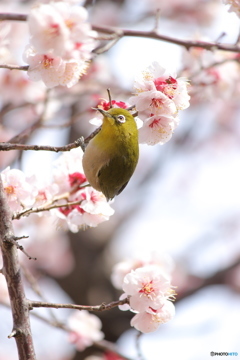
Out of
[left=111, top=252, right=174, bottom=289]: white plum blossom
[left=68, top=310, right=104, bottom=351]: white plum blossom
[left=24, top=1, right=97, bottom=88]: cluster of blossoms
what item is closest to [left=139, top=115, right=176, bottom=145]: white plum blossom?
[left=24, top=1, right=97, bottom=88]: cluster of blossoms

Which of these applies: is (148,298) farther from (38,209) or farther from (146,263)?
(146,263)

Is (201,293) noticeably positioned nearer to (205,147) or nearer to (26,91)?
(26,91)

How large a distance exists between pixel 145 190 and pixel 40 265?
166cm

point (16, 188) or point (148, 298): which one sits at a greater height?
point (16, 188)

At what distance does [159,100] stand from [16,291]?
2.84 feet

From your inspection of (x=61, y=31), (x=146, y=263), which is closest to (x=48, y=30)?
(x=61, y=31)

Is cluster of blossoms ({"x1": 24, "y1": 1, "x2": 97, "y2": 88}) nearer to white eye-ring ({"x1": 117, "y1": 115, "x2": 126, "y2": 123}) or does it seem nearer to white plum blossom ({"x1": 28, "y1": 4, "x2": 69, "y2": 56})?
white plum blossom ({"x1": 28, "y1": 4, "x2": 69, "y2": 56})

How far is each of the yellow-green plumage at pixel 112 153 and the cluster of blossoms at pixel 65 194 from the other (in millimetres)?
73

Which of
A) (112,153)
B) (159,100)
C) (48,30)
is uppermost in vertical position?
(48,30)

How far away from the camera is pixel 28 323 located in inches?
63.2

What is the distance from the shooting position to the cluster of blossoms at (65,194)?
2.10 metres

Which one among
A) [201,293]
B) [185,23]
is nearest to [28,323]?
[201,293]

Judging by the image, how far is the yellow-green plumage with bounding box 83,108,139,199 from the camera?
2.03 m

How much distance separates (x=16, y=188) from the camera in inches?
82.0
